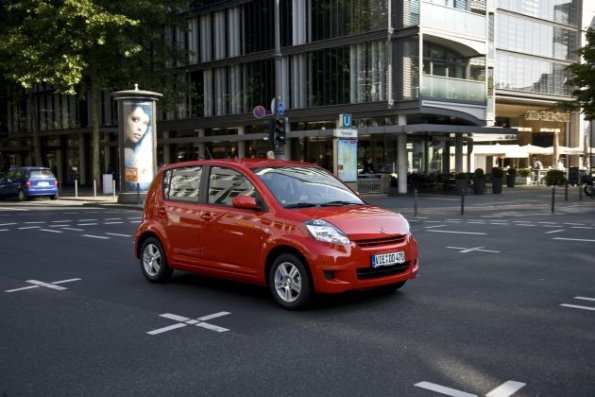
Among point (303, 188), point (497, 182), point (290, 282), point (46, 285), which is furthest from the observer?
point (497, 182)

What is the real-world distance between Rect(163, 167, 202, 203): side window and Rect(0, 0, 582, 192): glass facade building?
45.0 feet

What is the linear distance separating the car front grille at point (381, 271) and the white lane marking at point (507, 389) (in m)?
2.46

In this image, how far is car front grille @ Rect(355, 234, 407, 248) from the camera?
687cm

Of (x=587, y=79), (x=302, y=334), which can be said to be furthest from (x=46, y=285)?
(x=587, y=79)

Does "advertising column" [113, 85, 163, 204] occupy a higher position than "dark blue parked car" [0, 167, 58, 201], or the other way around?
"advertising column" [113, 85, 163, 204]

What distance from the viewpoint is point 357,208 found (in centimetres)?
751

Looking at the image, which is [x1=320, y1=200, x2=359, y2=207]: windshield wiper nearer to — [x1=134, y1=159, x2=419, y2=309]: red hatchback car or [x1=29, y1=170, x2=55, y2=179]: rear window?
[x1=134, y1=159, x2=419, y2=309]: red hatchback car

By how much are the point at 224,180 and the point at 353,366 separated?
3.60 m

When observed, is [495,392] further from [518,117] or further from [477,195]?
[518,117]

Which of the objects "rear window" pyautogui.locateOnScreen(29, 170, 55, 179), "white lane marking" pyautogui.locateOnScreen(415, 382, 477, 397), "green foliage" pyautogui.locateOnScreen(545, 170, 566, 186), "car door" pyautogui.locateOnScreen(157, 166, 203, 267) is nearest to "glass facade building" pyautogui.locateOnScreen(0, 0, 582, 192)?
"green foliage" pyautogui.locateOnScreen(545, 170, 566, 186)

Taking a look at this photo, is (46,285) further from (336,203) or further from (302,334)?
(302,334)

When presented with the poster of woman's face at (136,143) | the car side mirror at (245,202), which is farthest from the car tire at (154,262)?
the poster of woman's face at (136,143)

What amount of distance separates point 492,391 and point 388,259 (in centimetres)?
277

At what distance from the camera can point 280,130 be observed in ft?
67.7
